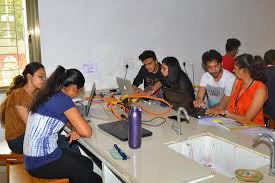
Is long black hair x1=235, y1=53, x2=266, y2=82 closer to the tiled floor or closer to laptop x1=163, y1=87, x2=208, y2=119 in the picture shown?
laptop x1=163, y1=87, x2=208, y2=119

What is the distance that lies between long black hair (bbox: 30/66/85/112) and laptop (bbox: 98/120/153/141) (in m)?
0.35

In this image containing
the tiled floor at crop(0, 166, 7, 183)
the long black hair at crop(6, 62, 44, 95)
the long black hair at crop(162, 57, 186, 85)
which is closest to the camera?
the long black hair at crop(6, 62, 44, 95)

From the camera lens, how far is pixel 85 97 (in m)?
3.44

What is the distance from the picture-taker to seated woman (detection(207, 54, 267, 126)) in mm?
2456

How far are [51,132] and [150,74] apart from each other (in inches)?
78.9

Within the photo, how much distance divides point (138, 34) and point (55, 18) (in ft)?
3.56

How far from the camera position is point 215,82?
3.16m

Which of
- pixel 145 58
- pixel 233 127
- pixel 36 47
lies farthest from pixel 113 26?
pixel 233 127

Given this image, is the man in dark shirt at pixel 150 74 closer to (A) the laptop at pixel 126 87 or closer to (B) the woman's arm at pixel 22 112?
(A) the laptop at pixel 126 87

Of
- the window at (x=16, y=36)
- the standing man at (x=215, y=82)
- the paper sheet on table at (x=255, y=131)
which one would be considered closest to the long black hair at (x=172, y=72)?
the standing man at (x=215, y=82)

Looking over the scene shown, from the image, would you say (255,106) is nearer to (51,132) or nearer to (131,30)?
(51,132)

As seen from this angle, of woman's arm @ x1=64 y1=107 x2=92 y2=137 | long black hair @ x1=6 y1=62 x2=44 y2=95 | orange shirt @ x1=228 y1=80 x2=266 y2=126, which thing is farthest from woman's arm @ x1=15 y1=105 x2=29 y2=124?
orange shirt @ x1=228 y1=80 x2=266 y2=126

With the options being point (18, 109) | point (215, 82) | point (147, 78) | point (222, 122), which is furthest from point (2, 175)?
point (215, 82)

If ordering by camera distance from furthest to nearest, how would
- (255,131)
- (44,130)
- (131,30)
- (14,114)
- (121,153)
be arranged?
(131,30)
(14,114)
(255,131)
(44,130)
(121,153)
